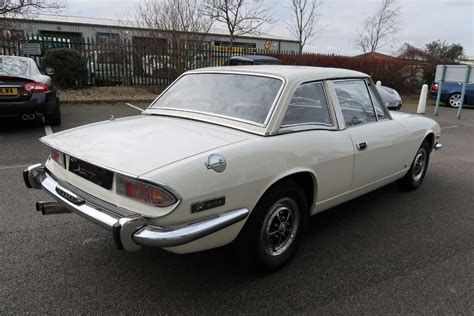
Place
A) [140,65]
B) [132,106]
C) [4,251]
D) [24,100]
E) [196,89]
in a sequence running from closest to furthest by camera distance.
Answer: [4,251], [196,89], [24,100], [132,106], [140,65]

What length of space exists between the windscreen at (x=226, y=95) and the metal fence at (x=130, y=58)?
428 inches

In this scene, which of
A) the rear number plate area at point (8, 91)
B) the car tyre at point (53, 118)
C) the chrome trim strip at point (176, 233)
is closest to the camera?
the chrome trim strip at point (176, 233)

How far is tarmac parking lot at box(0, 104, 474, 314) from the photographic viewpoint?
8.46 ft

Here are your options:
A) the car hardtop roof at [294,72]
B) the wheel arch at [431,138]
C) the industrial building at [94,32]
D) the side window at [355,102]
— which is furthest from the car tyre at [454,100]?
the car hardtop roof at [294,72]

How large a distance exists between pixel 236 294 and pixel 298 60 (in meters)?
17.6

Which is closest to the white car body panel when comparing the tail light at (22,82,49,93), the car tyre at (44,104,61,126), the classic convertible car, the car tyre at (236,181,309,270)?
the classic convertible car

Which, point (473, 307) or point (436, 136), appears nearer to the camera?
point (473, 307)

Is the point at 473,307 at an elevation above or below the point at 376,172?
below

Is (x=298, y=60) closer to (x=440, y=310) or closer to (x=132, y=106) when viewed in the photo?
(x=132, y=106)

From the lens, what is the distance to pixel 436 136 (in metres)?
5.09

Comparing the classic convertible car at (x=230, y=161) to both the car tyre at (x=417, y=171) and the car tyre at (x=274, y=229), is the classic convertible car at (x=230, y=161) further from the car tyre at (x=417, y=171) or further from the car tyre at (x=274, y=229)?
the car tyre at (x=417, y=171)

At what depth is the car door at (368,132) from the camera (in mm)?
3584

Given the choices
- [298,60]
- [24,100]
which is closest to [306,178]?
[24,100]

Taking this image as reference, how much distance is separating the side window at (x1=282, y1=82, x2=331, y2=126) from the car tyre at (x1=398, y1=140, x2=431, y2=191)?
1964mm
